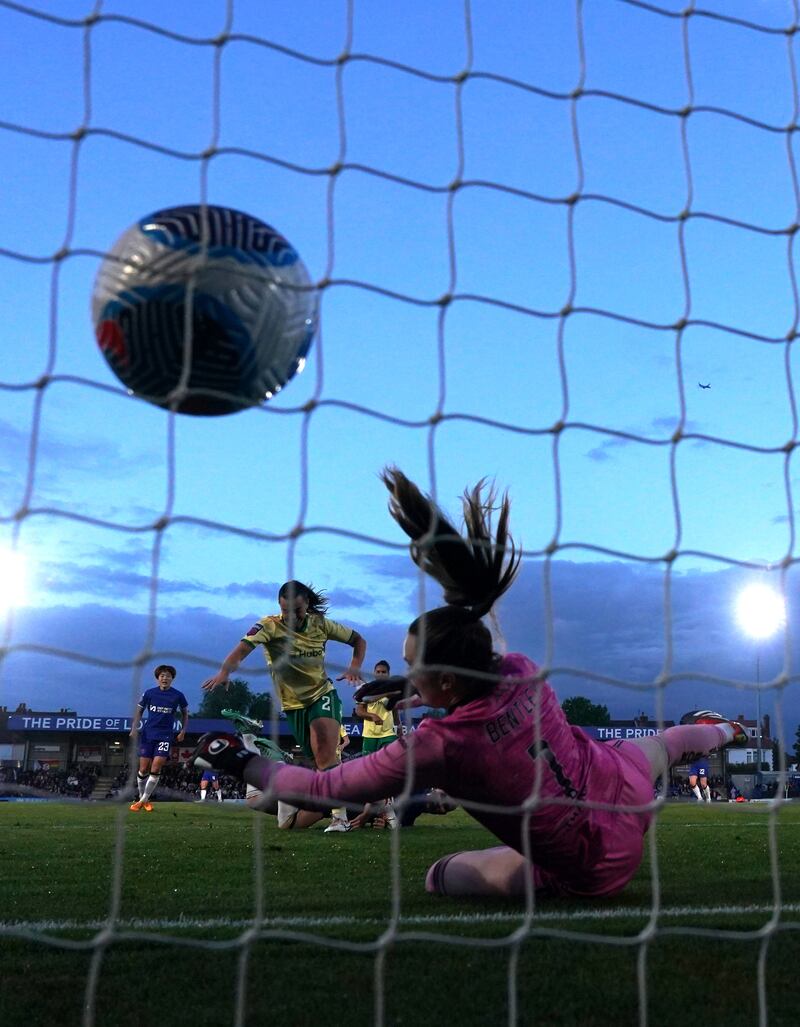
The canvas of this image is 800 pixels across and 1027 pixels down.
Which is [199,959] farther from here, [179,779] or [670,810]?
[179,779]

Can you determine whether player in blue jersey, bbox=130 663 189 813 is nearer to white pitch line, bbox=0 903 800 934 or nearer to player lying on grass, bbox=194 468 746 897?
player lying on grass, bbox=194 468 746 897

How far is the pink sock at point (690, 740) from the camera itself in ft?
16.0

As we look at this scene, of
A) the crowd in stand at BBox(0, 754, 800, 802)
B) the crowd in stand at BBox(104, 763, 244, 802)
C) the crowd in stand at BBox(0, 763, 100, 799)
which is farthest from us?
the crowd in stand at BBox(0, 763, 100, 799)

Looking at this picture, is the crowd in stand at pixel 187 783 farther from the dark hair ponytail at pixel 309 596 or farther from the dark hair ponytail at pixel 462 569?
the dark hair ponytail at pixel 462 569

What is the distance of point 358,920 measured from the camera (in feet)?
11.8

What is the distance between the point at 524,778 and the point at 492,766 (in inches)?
5.1

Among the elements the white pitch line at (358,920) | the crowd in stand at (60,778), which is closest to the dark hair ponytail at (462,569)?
the white pitch line at (358,920)

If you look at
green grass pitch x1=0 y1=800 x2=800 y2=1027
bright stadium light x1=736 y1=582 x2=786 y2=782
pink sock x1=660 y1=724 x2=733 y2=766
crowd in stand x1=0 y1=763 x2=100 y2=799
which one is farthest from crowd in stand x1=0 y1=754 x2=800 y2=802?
pink sock x1=660 y1=724 x2=733 y2=766

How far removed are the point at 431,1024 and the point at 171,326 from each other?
1.98 metres

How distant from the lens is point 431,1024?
8.00 feet

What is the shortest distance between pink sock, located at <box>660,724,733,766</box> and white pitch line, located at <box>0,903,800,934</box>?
3.50 feet

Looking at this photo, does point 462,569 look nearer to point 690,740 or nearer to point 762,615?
point 690,740

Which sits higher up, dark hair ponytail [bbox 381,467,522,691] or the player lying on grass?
dark hair ponytail [bbox 381,467,522,691]

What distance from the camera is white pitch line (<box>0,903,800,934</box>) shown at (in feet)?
11.4
